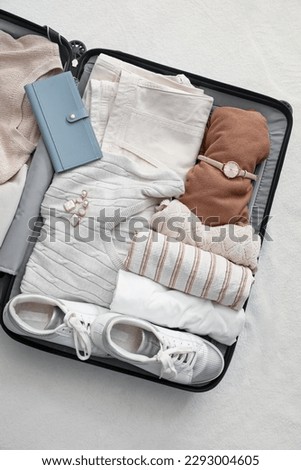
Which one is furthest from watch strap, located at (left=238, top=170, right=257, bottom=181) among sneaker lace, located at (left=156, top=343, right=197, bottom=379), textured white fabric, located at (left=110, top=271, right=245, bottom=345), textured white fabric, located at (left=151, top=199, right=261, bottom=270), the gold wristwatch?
sneaker lace, located at (left=156, top=343, right=197, bottom=379)

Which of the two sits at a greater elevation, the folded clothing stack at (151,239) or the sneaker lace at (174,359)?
the folded clothing stack at (151,239)

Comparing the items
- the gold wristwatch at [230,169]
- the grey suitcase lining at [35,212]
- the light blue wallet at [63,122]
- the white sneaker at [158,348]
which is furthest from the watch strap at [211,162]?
the white sneaker at [158,348]

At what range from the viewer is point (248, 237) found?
1237 mm

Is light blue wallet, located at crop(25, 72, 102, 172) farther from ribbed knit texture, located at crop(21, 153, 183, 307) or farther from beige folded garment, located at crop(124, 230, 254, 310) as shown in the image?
beige folded garment, located at crop(124, 230, 254, 310)

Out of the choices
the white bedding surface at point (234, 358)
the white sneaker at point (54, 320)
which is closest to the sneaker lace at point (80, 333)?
the white sneaker at point (54, 320)

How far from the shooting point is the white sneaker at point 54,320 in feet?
3.88

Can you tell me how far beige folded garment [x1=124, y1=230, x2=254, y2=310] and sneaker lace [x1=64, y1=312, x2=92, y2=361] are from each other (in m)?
0.15

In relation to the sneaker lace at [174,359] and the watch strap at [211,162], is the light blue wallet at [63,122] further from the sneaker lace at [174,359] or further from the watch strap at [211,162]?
the sneaker lace at [174,359]

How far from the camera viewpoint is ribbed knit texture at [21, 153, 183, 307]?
48.6 inches

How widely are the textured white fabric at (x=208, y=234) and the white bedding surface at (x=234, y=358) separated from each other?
0.18 metres

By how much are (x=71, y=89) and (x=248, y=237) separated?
0.50 meters

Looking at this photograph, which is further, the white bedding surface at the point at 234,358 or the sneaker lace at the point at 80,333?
the white bedding surface at the point at 234,358
